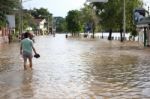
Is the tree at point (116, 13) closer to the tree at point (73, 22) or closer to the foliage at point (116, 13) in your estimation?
the foliage at point (116, 13)

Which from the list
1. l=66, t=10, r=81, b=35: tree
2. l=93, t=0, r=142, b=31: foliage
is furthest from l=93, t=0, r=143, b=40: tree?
l=66, t=10, r=81, b=35: tree

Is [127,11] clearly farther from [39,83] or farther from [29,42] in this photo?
[39,83]

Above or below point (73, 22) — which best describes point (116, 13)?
above

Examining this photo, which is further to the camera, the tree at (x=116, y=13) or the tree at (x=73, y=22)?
the tree at (x=73, y=22)

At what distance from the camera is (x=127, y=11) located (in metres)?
72.3

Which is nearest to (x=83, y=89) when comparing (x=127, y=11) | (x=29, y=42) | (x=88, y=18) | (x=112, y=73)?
(x=112, y=73)

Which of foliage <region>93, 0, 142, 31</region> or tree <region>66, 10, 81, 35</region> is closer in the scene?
foliage <region>93, 0, 142, 31</region>

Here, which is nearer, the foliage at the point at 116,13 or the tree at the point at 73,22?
the foliage at the point at 116,13

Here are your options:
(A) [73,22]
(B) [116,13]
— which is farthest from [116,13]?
(A) [73,22]

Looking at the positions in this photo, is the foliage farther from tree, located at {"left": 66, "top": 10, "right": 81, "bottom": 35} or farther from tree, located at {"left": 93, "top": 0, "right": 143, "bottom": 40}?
tree, located at {"left": 66, "top": 10, "right": 81, "bottom": 35}

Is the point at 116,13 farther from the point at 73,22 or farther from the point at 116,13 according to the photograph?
the point at 73,22

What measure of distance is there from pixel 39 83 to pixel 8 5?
4103 cm

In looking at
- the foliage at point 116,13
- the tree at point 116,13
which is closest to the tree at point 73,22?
the foliage at point 116,13

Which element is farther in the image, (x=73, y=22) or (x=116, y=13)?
(x=73, y=22)
